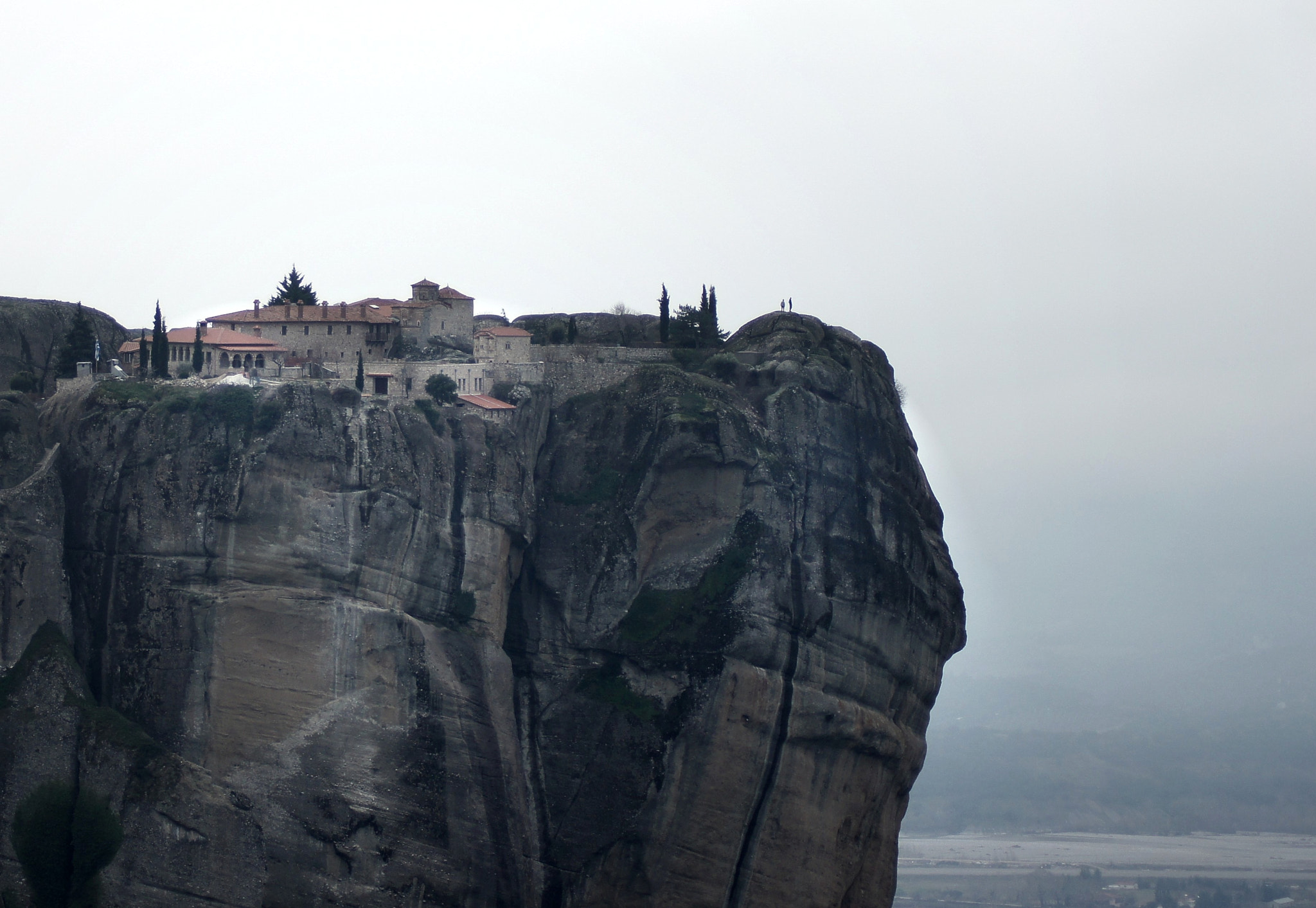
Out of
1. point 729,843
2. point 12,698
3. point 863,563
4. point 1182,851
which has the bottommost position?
point 1182,851

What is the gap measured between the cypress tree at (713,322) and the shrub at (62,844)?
32.9m

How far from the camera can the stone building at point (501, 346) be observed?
7731 centimetres

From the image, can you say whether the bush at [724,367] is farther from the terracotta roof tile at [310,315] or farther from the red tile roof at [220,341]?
the red tile roof at [220,341]

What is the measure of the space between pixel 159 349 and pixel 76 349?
4038 millimetres

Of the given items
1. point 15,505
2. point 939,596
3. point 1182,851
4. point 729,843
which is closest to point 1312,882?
point 1182,851

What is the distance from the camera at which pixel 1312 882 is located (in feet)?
554

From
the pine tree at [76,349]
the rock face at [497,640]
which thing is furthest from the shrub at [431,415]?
the pine tree at [76,349]

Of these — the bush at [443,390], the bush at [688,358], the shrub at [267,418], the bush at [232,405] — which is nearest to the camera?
the shrub at [267,418]

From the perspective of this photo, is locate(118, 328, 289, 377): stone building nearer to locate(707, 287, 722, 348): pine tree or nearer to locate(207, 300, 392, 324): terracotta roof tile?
locate(207, 300, 392, 324): terracotta roof tile

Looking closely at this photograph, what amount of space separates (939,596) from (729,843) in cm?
1600

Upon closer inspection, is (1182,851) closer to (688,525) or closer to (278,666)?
(688,525)

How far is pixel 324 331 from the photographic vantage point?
78812 millimetres

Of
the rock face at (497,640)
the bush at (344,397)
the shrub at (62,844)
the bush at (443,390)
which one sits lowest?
the shrub at (62,844)

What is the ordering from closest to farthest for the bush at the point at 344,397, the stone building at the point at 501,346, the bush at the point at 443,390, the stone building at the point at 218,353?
the bush at the point at 344,397, the bush at the point at 443,390, the stone building at the point at 218,353, the stone building at the point at 501,346
